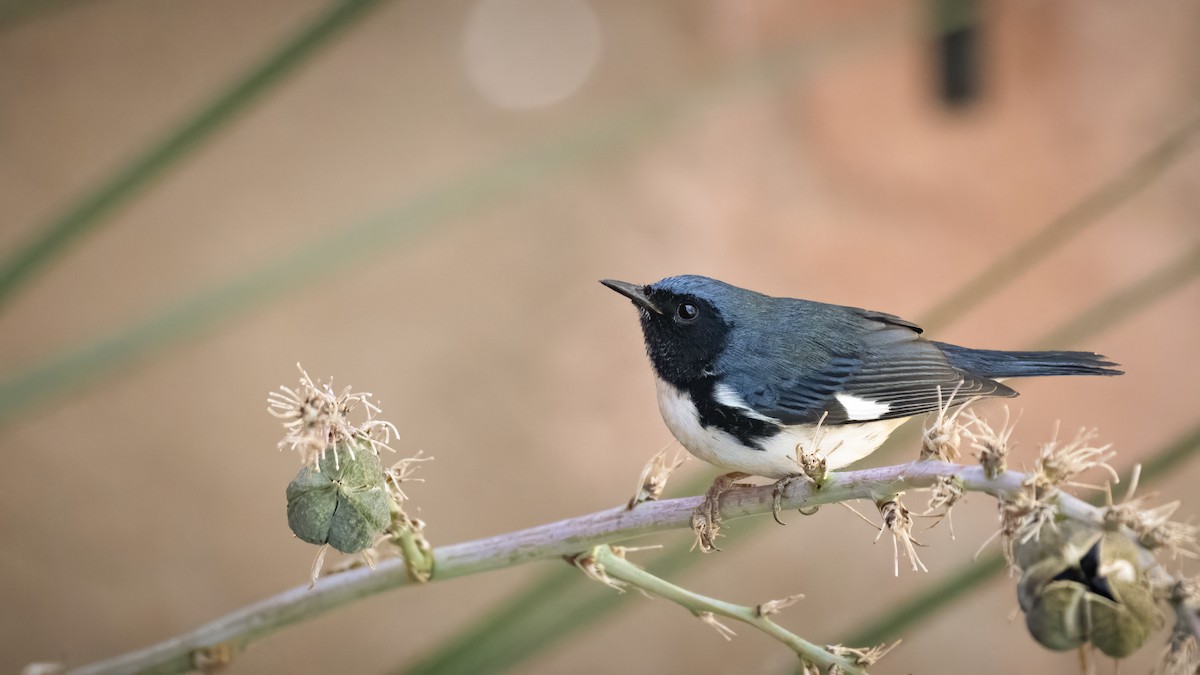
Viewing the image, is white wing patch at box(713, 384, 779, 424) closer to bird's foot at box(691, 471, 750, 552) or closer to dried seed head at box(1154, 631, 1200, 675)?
bird's foot at box(691, 471, 750, 552)

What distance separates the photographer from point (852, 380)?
3.45ft

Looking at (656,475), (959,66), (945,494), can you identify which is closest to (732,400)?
(656,475)

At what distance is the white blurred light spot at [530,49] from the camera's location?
10.1ft

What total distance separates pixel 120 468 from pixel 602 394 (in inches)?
57.7

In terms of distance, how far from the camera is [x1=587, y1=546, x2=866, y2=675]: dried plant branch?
0.65 metres

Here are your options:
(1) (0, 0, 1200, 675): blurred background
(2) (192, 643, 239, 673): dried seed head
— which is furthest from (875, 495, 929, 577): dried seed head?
(1) (0, 0, 1200, 675): blurred background

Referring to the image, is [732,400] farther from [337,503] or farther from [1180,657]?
[1180,657]

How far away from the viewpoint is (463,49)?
3.10m

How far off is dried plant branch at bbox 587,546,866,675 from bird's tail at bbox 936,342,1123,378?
0.30 meters

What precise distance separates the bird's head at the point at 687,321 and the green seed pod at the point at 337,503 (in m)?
0.40

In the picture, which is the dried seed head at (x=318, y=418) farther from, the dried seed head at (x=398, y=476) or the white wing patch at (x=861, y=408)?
the white wing patch at (x=861, y=408)

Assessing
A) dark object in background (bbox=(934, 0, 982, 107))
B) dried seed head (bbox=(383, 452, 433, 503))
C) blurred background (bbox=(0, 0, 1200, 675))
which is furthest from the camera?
blurred background (bbox=(0, 0, 1200, 675))

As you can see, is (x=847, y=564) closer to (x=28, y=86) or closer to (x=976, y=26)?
(x=976, y=26)

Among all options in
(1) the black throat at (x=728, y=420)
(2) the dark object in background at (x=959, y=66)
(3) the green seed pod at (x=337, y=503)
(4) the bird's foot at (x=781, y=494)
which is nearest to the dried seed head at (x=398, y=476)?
(3) the green seed pod at (x=337, y=503)
